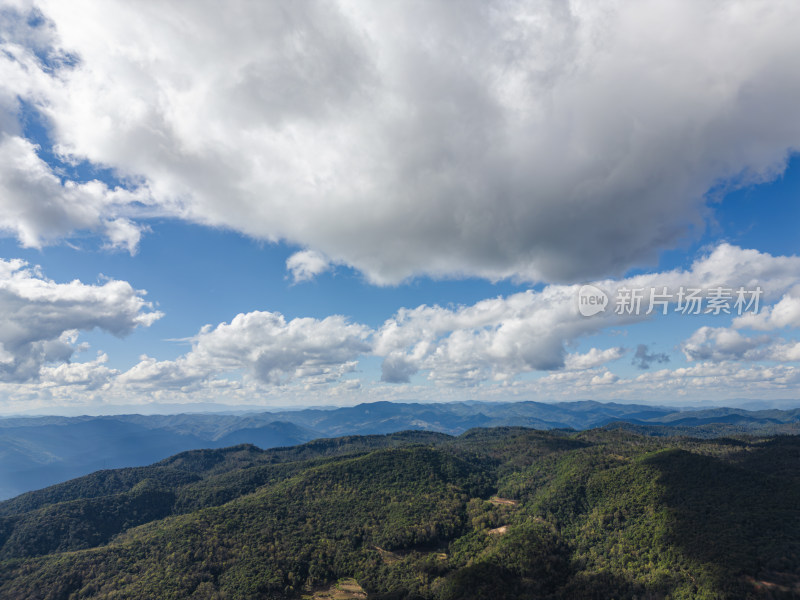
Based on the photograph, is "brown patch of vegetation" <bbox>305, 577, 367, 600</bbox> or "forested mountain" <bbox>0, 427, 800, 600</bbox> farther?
"brown patch of vegetation" <bbox>305, 577, 367, 600</bbox>

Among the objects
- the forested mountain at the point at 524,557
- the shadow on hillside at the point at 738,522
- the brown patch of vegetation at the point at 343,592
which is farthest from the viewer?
the brown patch of vegetation at the point at 343,592

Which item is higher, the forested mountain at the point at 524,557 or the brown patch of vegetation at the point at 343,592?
the forested mountain at the point at 524,557

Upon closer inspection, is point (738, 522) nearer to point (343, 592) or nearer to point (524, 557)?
point (524, 557)

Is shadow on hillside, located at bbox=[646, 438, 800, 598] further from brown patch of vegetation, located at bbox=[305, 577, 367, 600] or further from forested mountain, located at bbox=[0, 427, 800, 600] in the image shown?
brown patch of vegetation, located at bbox=[305, 577, 367, 600]

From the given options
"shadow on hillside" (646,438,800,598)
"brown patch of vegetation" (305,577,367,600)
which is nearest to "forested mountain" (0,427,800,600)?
"shadow on hillside" (646,438,800,598)

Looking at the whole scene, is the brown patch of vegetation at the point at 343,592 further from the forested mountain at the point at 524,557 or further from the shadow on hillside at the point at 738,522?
the shadow on hillside at the point at 738,522

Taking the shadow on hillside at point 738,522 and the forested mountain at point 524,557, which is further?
the forested mountain at point 524,557

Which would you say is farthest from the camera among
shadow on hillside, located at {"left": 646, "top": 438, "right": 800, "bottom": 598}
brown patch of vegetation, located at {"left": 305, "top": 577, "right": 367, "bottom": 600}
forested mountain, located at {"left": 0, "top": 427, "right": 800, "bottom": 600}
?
brown patch of vegetation, located at {"left": 305, "top": 577, "right": 367, "bottom": 600}

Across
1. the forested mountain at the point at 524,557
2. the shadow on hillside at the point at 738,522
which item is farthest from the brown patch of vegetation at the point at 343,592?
the shadow on hillside at the point at 738,522

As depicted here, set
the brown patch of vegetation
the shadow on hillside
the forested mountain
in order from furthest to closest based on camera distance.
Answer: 1. the brown patch of vegetation
2. the forested mountain
3. the shadow on hillside

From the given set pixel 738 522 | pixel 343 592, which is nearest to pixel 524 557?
pixel 343 592

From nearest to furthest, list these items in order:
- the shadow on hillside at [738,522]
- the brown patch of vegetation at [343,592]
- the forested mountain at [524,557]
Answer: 1. the shadow on hillside at [738,522]
2. the forested mountain at [524,557]
3. the brown patch of vegetation at [343,592]

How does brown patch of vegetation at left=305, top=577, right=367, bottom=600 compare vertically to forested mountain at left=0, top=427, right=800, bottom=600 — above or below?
below
